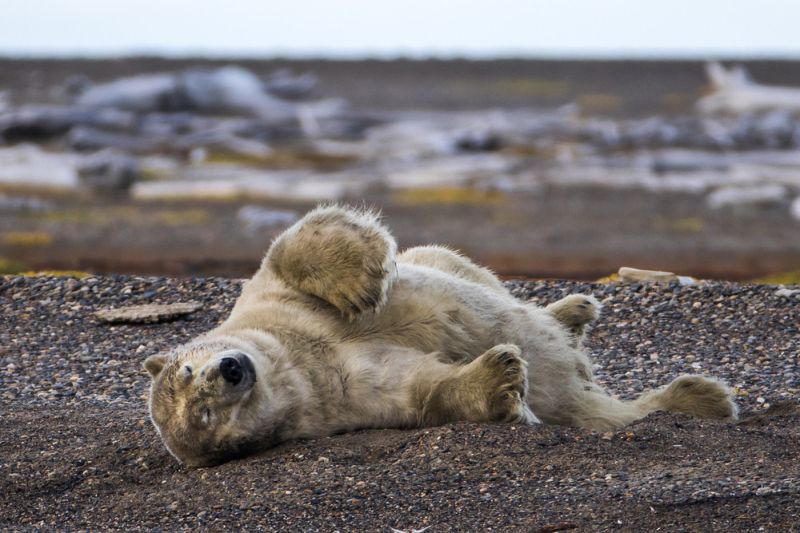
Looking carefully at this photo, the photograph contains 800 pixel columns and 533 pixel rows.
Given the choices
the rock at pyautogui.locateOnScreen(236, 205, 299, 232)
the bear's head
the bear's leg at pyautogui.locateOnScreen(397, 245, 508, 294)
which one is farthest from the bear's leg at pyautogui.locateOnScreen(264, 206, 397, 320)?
the rock at pyautogui.locateOnScreen(236, 205, 299, 232)

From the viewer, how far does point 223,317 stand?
337 inches

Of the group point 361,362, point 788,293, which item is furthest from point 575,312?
point 788,293

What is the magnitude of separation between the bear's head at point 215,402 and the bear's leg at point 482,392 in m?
0.71

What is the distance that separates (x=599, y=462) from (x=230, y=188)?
31.0 m

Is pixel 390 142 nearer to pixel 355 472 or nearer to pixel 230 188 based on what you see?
pixel 230 188

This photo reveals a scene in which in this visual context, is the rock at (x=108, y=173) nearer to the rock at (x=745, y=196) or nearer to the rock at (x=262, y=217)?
the rock at (x=262, y=217)

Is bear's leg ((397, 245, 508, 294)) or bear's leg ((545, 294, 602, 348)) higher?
bear's leg ((397, 245, 508, 294))

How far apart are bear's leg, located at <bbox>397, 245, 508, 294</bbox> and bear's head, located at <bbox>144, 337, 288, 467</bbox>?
1498 mm

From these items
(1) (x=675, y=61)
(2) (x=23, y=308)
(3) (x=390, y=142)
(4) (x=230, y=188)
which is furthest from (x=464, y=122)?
(2) (x=23, y=308)

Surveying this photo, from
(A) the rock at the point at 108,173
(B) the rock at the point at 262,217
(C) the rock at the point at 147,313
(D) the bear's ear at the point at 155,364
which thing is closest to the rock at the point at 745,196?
(B) the rock at the point at 262,217

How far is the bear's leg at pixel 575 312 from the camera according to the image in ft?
19.8

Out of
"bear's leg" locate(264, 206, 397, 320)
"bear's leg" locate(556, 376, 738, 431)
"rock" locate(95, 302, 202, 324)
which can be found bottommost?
"rock" locate(95, 302, 202, 324)

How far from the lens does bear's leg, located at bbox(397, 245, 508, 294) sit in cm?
598

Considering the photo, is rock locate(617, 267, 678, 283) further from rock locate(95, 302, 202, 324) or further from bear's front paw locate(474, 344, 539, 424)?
bear's front paw locate(474, 344, 539, 424)
